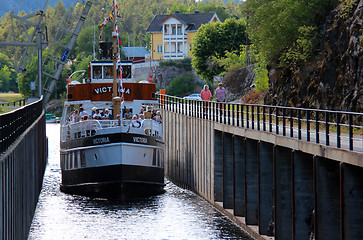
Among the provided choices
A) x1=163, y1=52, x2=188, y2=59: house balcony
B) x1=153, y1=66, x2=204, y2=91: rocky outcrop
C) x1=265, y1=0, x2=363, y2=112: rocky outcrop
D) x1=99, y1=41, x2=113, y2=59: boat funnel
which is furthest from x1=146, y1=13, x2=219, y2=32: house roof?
x1=99, y1=41, x2=113, y2=59: boat funnel

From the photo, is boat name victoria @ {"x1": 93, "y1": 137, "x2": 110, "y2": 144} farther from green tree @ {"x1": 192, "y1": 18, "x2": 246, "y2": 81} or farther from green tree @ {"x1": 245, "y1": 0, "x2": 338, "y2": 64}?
green tree @ {"x1": 192, "y1": 18, "x2": 246, "y2": 81}

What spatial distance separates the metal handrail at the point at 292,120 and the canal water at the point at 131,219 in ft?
11.8

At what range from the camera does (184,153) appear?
1521 inches

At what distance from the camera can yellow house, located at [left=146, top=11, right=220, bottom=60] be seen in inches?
5827

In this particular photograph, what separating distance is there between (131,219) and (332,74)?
1373cm

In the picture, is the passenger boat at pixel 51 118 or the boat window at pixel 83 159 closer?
the boat window at pixel 83 159

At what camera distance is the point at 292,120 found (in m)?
21.2

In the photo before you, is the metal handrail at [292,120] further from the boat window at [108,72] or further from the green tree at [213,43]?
the green tree at [213,43]

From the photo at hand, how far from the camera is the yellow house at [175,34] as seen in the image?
148000 mm

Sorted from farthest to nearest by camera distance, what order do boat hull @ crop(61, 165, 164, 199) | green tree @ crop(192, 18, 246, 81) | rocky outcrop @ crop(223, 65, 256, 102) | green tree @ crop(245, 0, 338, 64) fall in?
green tree @ crop(192, 18, 246, 81)
rocky outcrop @ crop(223, 65, 256, 102)
green tree @ crop(245, 0, 338, 64)
boat hull @ crop(61, 165, 164, 199)

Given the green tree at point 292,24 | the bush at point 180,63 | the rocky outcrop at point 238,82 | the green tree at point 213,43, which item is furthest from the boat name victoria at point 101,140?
the bush at point 180,63

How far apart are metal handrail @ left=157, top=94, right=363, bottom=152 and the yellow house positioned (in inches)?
3839

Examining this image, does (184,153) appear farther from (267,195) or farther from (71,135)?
(267,195)

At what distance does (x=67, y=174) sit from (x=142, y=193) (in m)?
4.19
